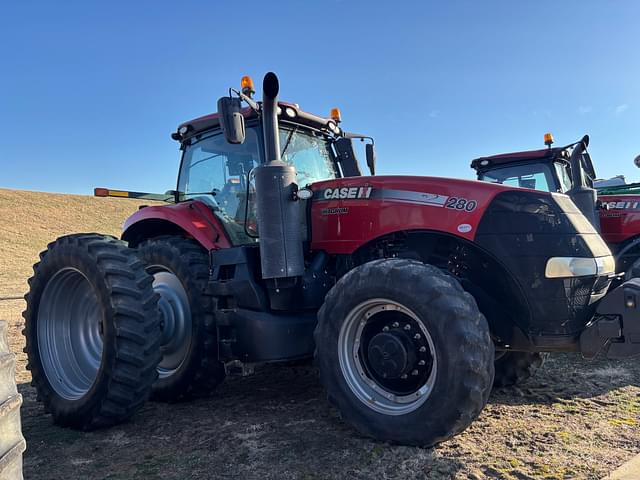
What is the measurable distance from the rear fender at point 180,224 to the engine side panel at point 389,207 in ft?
2.79

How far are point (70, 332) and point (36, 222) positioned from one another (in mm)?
27050

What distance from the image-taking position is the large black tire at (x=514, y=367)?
415 cm

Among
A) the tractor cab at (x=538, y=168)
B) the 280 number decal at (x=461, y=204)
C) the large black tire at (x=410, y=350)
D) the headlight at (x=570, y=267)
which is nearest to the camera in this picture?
the large black tire at (x=410, y=350)

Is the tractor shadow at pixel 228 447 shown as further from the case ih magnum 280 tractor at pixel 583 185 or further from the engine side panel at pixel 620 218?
the engine side panel at pixel 620 218

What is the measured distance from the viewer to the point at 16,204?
30953 millimetres

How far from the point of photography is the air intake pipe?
3549 millimetres

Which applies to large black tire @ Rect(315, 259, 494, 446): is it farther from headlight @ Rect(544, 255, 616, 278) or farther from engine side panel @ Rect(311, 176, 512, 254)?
Answer: headlight @ Rect(544, 255, 616, 278)

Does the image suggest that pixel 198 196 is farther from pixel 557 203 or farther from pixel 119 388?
pixel 557 203

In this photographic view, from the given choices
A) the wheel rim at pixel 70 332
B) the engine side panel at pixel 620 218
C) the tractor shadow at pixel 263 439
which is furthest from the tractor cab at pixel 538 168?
the wheel rim at pixel 70 332

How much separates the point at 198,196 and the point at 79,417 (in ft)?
6.67

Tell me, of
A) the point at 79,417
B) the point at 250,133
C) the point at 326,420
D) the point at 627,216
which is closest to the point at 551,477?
the point at 326,420

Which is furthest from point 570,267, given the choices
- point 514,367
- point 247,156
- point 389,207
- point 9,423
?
point 9,423

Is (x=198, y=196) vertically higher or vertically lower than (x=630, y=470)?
higher

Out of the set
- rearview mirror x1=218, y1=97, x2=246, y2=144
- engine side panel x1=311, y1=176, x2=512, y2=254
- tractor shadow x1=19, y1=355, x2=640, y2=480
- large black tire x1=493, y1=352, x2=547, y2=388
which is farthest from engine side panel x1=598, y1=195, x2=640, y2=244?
rearview mirror x1=218, y1=97, x2=246, y2=144
